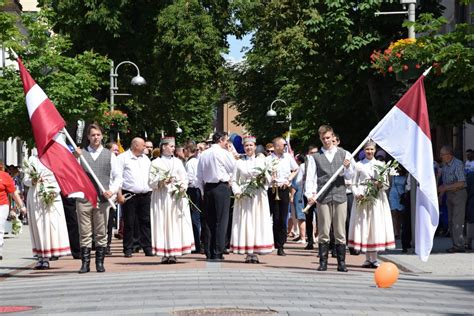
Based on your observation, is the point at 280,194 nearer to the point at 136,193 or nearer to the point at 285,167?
the point at 285,167

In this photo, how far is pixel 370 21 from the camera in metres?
35.4

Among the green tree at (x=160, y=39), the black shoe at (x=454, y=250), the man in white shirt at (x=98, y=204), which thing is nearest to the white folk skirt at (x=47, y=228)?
the man in white shirt at (x=98, y=204)

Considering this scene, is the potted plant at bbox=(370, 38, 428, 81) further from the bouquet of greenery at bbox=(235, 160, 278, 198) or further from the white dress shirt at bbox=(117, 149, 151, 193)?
the white dress shirt at bbox=(117, 149, 151, 193)

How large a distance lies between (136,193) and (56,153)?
528 cm

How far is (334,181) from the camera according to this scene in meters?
17.2

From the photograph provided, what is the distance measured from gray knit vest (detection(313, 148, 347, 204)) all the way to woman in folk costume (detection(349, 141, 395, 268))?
38.5 inches

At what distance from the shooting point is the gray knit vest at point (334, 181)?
677 inches

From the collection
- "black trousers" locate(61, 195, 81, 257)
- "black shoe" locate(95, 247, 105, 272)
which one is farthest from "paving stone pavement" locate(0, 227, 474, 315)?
"black trousers" locate(61, 195, 81, 257)

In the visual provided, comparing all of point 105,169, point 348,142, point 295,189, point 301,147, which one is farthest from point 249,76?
point 105,169

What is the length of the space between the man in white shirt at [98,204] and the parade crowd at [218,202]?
0.5 inches

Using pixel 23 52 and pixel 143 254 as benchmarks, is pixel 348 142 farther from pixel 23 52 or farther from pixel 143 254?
pixel 143 254

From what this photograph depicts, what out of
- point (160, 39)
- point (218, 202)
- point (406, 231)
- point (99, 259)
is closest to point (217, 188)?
point (218, 202)

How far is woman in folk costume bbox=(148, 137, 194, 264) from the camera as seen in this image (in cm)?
1888

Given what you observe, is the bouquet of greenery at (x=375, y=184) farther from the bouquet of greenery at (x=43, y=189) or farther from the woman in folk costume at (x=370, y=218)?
the bouquet of greenery at (x=43, y=189)
